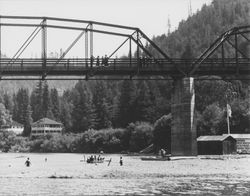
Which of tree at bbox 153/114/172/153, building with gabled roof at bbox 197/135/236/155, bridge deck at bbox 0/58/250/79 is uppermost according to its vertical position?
bridge deck at bbox 0/58/250/79

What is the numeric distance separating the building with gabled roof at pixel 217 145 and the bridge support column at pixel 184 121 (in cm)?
2011

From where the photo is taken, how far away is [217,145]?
3671 inches

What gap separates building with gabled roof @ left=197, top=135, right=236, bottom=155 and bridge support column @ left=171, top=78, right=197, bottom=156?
20108 mm

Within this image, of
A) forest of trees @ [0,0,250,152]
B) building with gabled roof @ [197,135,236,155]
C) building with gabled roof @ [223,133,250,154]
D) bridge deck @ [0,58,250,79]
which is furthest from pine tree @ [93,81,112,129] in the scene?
bridge deck @ [0,58,250,79]

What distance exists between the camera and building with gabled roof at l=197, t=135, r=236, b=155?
3647 inches

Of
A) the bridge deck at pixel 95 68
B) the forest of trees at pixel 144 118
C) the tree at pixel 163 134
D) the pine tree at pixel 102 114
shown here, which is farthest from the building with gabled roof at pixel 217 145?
the pine tree at pixel 102 114

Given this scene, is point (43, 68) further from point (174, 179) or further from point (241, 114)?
point (241, 114)

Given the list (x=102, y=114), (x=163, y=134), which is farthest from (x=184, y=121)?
(x=102, y=114)

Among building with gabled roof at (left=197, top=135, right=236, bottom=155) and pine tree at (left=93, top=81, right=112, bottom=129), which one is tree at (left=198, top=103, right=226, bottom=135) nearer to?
building with gabled roof at (left=197, top=135, right=236, bottom=155)

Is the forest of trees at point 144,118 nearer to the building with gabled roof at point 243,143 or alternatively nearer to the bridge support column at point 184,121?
the building with gabled roof at point 243,143

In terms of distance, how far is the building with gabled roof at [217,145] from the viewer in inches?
3647

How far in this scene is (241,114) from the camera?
11156 cm

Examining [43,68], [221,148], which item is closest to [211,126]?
[221,148]

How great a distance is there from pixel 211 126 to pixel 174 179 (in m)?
67.1
